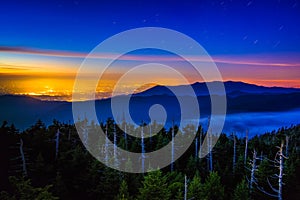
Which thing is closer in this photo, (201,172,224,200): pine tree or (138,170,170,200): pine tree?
(138,170,170,200): pine tree

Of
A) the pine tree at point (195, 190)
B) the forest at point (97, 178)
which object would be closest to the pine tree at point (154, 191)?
the forest at point (97, 178)

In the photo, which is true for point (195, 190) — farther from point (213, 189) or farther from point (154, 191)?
point (154, 191)

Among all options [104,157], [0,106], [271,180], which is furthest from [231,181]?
[0,106]

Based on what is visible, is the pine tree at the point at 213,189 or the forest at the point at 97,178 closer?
the forest at the point at 97,178

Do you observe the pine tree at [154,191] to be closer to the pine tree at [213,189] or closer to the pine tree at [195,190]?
the pine tree at [195,190]

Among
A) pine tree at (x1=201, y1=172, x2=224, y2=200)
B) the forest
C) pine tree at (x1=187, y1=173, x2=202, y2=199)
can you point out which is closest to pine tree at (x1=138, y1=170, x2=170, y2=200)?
the forest

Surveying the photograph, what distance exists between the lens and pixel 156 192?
2289cm

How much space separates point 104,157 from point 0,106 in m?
176

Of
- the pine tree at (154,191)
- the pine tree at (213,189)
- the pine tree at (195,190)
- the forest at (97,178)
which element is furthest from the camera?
the pine tree at (213,189)

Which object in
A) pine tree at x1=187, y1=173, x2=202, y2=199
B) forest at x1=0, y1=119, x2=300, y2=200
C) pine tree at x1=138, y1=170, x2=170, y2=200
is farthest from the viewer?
pine tree at x1=187, y1=173, x2=202, y2=199

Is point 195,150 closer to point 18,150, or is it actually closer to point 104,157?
point 104,157

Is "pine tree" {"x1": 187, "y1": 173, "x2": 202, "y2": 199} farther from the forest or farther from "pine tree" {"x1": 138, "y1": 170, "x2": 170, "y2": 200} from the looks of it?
"pine tree" {"x1": 138, "y1": 170, "x2": 170, "y2": 200}

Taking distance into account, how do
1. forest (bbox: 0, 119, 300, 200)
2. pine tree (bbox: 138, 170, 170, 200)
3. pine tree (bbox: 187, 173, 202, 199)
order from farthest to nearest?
pine tree (bbox: 187, 173, 202, 199)
pine tree (bbox: 138, 170, 170, 200)
forest (bbox: 0, 119, 300, 200)

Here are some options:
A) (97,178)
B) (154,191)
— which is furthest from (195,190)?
(97,178)
